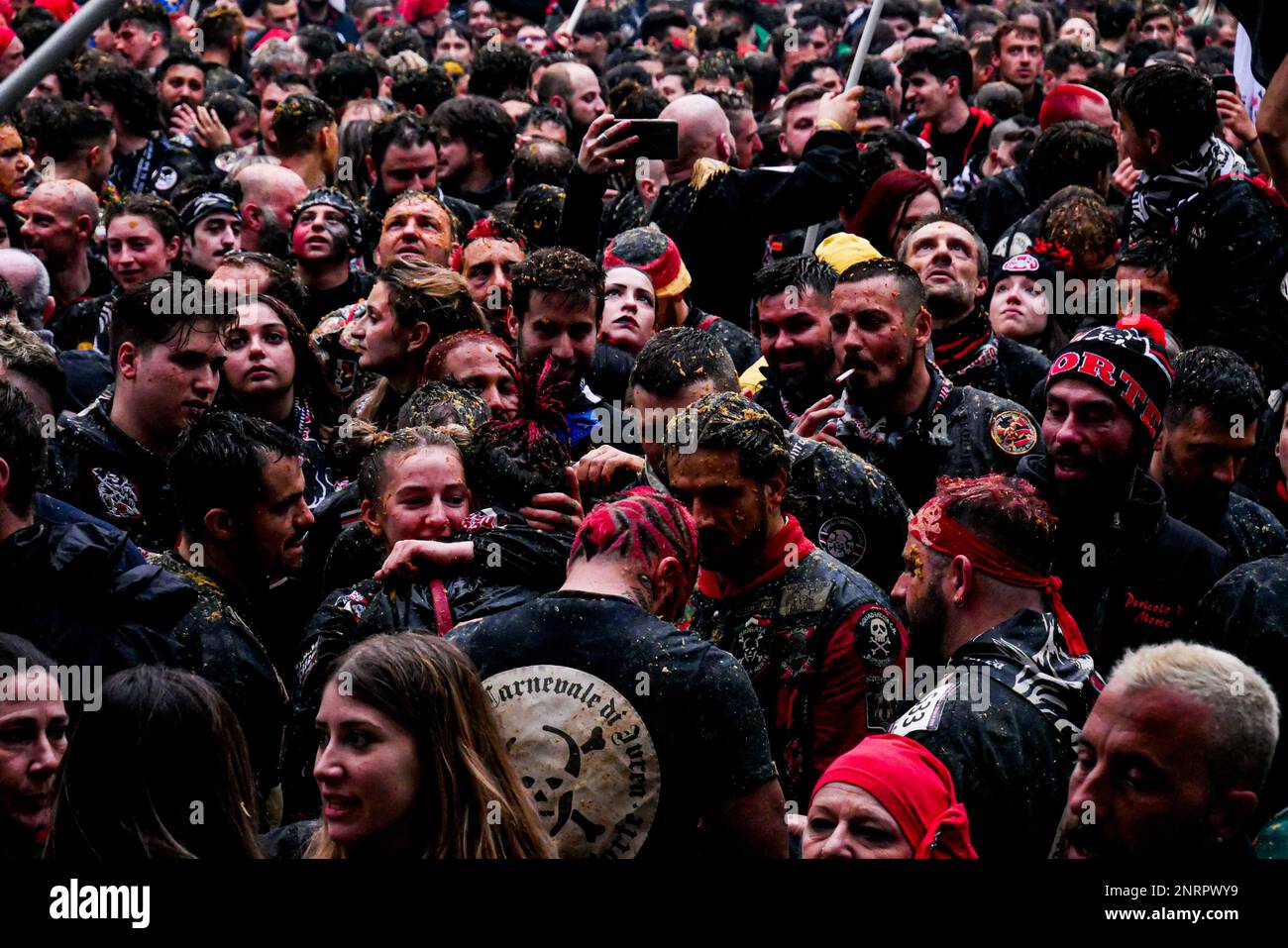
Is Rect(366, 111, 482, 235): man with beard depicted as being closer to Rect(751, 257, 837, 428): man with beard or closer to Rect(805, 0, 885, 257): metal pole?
Rect(805, 0, 885, 257): metal pole

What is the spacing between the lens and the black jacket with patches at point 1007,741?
3770 millimetres

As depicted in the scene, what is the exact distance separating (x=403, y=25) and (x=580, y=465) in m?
10.2

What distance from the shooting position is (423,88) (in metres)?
11.2

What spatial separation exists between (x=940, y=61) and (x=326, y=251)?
499 centimetres

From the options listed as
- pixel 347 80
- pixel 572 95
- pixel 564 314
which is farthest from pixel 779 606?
pixel 572 95

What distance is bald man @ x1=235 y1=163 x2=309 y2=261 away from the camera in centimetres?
873

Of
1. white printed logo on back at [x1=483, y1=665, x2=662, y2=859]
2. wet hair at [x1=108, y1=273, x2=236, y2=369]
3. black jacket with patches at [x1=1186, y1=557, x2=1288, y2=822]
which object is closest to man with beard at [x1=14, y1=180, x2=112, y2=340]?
wet hair at [x1=108, y1=273, x2=236, y2=369]

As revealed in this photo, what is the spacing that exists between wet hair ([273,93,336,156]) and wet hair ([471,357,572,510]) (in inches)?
203

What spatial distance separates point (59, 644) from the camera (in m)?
4.04

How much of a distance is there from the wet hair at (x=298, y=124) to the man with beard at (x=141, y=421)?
4.08 metres

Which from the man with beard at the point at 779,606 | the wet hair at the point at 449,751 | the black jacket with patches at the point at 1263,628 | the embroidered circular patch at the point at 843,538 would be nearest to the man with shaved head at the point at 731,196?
the embroidered circular patch at the point at 843,538

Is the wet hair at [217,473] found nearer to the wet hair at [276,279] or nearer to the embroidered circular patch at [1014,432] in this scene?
the wet hair at [276,279]

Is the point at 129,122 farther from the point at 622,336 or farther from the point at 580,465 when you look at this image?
the point at 580,465
